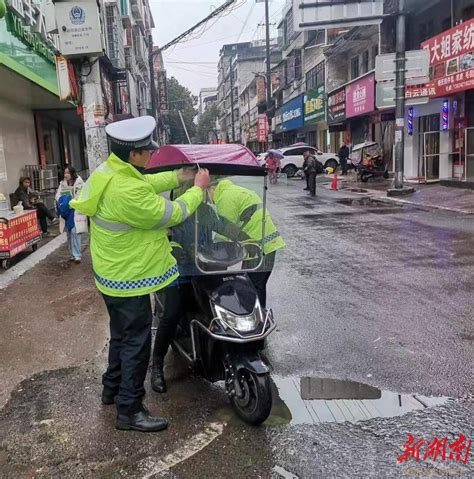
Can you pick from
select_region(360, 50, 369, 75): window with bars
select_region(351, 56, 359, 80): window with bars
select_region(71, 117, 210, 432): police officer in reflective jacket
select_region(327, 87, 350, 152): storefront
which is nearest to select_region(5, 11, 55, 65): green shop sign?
select_region(71, 117, 210, 432): police officer in reflective jacket

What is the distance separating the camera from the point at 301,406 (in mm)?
3590

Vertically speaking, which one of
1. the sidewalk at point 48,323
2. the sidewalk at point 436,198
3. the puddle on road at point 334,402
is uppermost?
the sidewalk at point 436,198

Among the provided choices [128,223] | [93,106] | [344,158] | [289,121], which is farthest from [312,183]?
[289,121]

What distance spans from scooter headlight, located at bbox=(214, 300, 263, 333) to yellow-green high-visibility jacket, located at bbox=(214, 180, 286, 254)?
2.43 ft

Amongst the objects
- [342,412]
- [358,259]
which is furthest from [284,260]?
[342,412]

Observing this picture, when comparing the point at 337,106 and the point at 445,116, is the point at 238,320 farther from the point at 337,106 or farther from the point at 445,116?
the point at 337,106

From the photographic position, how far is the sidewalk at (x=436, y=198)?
13.2 m

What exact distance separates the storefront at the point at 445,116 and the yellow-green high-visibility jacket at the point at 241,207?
13727 mm

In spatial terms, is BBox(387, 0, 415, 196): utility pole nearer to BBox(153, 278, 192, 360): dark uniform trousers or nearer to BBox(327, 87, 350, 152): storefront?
BBox(327, 87, 350, 152): storefront

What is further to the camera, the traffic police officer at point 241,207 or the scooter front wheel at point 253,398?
the traffic police officer at point 241,207

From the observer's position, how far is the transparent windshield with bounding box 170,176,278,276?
3711 mm

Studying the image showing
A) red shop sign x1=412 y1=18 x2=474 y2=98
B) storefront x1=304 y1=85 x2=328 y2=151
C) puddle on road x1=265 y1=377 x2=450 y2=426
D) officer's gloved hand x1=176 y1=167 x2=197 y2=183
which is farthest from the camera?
storefront x1=304 y1=85 x2=328 y2=151

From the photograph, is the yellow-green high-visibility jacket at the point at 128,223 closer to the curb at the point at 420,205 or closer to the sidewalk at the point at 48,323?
the sidewalk at the point at 48,323

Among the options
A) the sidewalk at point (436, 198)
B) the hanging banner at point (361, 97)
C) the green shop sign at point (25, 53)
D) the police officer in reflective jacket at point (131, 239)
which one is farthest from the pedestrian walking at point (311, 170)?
the police officer in reflective jacket at point (131, 239)
